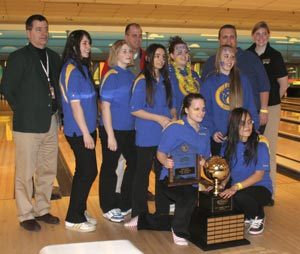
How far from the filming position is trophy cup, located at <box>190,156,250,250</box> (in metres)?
2.49

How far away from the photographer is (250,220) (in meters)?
2.78

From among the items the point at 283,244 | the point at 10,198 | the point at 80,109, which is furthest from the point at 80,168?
the point at 283,244

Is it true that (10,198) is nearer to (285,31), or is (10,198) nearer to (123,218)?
(123,218)

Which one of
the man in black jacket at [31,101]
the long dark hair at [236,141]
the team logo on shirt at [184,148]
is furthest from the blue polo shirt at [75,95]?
the long dark hair at [236,141]

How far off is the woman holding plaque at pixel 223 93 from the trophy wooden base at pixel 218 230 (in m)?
0.53

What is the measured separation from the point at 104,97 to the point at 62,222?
0.87m

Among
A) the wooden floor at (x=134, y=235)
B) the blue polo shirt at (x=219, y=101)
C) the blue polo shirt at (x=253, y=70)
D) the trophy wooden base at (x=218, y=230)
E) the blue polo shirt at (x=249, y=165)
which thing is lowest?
the wooden floor at (x=134, y=235)

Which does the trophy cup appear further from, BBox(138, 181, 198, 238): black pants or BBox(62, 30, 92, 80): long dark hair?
BBox(62, 30, 92, 80): long dark hair

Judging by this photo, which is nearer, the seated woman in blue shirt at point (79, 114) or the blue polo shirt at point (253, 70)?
the seated woman in blue shirt at point (79, 114)

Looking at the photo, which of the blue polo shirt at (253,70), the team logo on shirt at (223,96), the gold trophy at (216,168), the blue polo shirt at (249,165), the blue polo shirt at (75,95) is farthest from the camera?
the blue polo shirt at (253,70)

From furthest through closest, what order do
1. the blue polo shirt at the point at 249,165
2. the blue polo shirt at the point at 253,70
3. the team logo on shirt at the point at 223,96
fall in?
the blue polo shirt at the point at 253,70 → the team logo on shirt at the point at 223,96 → the blue polo shirt at the point at 249,165

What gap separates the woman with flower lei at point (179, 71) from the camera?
290 cm

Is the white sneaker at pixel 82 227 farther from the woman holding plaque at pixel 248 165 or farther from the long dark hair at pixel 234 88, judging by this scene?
the long dark hair at pixel 234 88

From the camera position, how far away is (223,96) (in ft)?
9.35
